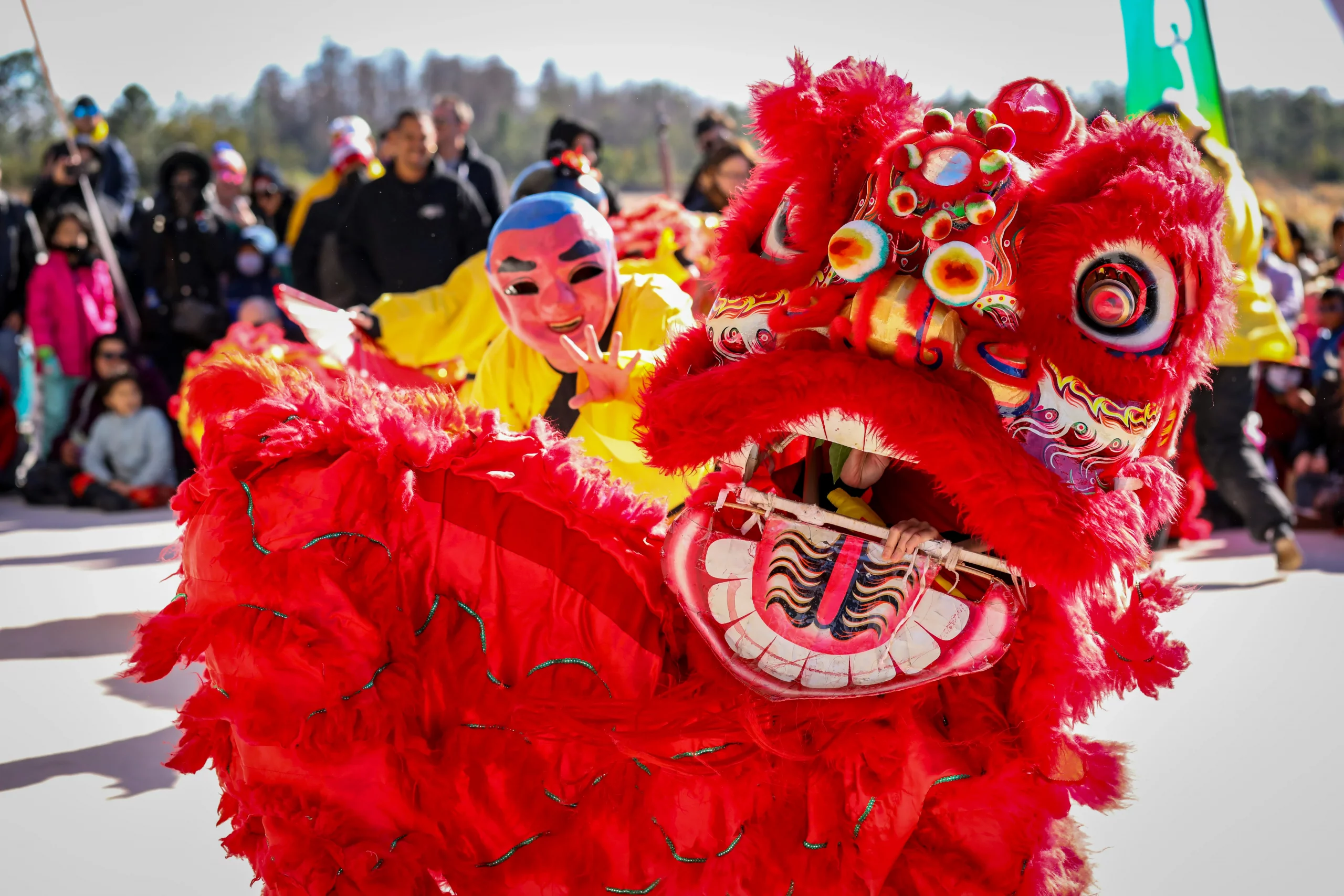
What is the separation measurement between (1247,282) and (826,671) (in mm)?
3311

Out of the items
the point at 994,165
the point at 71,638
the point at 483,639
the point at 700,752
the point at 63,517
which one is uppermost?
the point at 994,165

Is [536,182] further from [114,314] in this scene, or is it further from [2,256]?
[2,256]

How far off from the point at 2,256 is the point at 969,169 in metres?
6.44

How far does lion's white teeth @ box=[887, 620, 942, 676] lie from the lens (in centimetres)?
166

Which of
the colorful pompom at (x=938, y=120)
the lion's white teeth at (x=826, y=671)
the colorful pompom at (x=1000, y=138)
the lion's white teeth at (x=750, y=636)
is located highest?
the colorful pompom at (x=938, y=120)

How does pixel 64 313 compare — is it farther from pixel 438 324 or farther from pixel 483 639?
pixel 483 639

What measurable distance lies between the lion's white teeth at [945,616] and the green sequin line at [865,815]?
0.24 meters

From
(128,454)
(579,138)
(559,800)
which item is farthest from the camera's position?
(128,454)

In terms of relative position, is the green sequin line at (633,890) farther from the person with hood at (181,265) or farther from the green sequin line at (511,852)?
the person with hood at (181,265)

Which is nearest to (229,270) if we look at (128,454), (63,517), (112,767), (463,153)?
(128,454)

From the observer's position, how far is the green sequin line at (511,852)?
1716mm

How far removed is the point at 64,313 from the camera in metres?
6.32

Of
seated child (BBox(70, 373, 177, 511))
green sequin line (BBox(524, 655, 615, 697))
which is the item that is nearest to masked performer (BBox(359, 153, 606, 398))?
green sequin line (BBox(524, 655, 615, 697))

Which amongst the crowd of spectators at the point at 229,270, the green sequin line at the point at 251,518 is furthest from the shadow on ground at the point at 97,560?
the green sequin line at the point at 251,518
